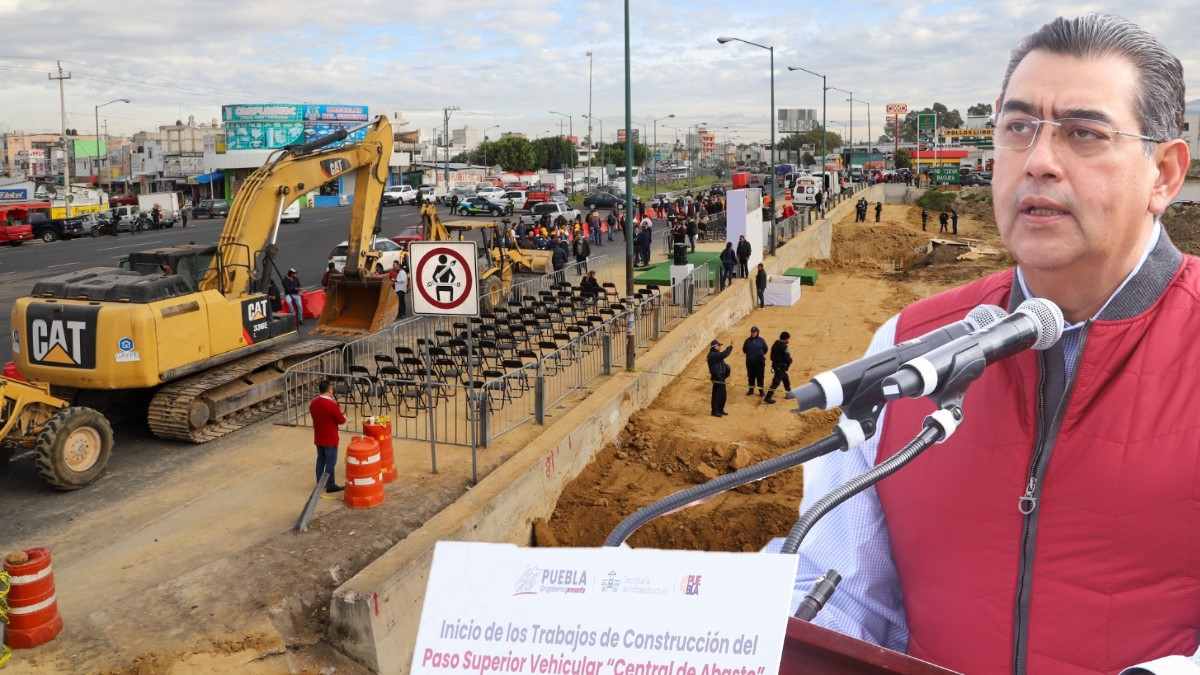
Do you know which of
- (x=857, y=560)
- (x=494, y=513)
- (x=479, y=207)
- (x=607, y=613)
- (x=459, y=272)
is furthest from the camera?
(x=479, y=207)

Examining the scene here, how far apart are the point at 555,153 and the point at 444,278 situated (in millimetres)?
128100

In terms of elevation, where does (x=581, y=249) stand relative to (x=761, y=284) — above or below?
above

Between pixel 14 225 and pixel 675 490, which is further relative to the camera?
pixel 14 225

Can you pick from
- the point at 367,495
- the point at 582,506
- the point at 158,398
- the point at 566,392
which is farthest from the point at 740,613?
the point at 566,392

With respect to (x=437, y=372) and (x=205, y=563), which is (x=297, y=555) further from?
(x=437, y=372)

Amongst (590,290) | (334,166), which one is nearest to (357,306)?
(334,166)

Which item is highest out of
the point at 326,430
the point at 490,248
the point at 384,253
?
the point at 490,248

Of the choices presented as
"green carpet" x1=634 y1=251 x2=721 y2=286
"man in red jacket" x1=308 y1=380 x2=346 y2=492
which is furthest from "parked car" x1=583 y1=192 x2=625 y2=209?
"man in red jacket" x1=308 y1=380 x2=346 y2=492

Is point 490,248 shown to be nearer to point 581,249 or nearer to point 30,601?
point 581,249

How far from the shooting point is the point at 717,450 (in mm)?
15578

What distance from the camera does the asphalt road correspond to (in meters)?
32.0

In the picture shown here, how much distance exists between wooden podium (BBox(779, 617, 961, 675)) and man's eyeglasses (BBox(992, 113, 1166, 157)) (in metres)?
1.10

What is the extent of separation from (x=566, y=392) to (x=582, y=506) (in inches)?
144

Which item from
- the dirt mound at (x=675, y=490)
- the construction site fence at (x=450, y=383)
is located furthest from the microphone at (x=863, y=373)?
the construction site fence at (x=450, y=383)
